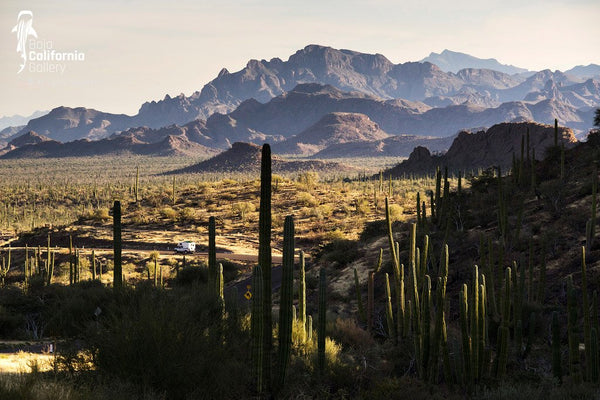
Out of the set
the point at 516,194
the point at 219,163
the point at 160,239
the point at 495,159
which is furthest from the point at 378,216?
the point at 219,163

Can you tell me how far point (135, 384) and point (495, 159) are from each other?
98.7m

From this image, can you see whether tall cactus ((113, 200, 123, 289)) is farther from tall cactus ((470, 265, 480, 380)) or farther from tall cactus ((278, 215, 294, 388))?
tall cactus ((470, 265, 480, 380))

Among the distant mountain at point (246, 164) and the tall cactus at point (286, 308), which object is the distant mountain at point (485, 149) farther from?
the tall cactus at point (286, 308)

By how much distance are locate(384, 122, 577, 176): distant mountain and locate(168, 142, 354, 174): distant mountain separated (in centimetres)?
5258

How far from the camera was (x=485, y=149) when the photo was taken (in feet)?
348

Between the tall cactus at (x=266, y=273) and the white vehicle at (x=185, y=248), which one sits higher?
the tall cactus at (x=266, y=273)

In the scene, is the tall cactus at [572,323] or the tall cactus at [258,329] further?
the tall cactus at [572,323]

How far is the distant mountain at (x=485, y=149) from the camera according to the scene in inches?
3801

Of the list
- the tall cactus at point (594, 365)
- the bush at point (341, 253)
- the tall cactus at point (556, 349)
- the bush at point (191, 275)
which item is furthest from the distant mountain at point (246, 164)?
the tall cactus at point (594, 365)

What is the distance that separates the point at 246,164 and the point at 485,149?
245 ft

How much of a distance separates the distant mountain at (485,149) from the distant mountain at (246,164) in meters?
52.6

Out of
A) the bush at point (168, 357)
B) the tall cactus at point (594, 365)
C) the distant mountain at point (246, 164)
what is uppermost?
the distant mountain at point (246, 164)

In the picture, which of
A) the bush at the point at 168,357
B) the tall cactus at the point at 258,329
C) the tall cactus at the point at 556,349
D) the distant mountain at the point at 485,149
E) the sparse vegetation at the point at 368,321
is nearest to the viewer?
the bush at the point at 168,357

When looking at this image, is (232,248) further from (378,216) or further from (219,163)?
(219,163)
